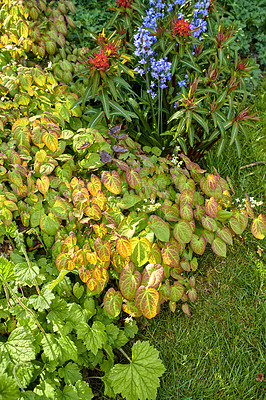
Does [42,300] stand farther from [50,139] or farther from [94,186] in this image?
[50,139]

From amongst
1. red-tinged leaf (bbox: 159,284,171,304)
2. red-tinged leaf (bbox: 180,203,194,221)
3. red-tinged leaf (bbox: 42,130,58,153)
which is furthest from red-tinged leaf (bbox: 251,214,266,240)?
red-tinged leaf (bbox: 42,130,58,153)

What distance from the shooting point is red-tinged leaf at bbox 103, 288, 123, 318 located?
1755 mm

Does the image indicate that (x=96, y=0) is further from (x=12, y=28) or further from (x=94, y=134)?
(x=94, y=134)

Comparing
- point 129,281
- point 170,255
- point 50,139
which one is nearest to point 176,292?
point 170,255

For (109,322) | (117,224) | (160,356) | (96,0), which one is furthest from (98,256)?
(96,0)

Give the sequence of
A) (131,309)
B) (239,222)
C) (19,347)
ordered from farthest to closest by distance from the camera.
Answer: (239,222), (131,309), (19,347)

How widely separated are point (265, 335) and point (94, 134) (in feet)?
5.51

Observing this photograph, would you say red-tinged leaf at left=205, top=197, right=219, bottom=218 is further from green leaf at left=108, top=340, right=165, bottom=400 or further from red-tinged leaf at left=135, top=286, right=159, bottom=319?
green leaf at left=108, top=340, right=165, bottom=400

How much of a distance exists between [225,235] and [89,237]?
2.83ft

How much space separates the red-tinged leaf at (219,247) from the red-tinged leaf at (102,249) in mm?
687

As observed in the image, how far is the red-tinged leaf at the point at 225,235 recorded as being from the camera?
2059mm

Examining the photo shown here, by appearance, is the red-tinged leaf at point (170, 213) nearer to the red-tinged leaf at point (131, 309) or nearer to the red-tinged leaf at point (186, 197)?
the red-tinged leaf at point (186, 197)

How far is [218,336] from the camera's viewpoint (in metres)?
1.97

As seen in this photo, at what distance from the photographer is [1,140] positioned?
2246mm
